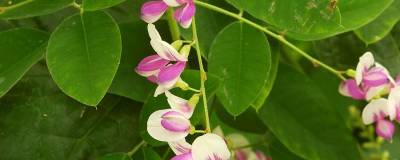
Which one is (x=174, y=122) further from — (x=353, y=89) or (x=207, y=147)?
(x=353, y=89)

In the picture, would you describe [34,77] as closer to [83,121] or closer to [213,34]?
[83,121]

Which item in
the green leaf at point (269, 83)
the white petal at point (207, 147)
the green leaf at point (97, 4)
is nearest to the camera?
the white petal at point (207, 147)

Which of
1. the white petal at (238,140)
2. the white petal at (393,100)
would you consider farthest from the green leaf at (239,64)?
the white petal at (238,140)

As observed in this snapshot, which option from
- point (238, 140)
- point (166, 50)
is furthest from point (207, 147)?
point (238, 140)

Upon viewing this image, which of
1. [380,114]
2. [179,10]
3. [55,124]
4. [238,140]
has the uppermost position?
[179,10]

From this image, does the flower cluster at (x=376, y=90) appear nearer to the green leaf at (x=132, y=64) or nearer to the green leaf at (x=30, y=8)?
the green leaf at (x=132, y=64)

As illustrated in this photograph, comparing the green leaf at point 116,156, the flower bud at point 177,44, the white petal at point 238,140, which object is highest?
the flower bud at point 177,44
